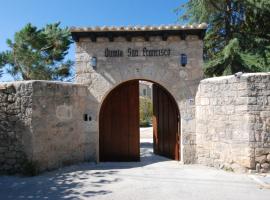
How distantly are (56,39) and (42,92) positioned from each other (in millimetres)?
12502

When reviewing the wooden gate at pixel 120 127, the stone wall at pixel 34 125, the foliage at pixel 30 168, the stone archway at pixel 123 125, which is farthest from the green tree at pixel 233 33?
the foliage at pixel 30 168

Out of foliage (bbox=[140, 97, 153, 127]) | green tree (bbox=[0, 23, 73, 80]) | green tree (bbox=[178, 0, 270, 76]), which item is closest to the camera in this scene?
green tree (bbox=[178, 0, 270, 76])

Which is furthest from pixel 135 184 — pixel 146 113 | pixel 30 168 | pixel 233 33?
pixel 146 113

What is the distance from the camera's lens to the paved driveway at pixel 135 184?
496 centimetres

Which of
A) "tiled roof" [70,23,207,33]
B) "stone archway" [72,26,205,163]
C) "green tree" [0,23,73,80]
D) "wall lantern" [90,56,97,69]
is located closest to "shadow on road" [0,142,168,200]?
"stone archway" [72,26,205,163]

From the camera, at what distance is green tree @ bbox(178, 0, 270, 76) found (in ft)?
37.1

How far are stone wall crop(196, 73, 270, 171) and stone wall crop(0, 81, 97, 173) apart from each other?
3.57 meters

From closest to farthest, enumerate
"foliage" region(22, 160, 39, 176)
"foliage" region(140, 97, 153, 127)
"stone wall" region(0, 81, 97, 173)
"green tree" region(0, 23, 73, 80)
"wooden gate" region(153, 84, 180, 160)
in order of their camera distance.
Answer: "foliage" region(22, 160, 39, 176) → "stone wall" region(0, 81, 97, 173) → "wooden gate" region(153, 84, 180, 160) → "green tree" region(0, 23, 73, 80) → "foliage" region(140, 97, 153, 127)

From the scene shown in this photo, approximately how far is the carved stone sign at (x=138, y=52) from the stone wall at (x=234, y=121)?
134 cm

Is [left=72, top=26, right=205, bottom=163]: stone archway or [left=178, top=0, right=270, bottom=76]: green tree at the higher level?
[left=178, top=0, right=270, bottom=76]: green tree

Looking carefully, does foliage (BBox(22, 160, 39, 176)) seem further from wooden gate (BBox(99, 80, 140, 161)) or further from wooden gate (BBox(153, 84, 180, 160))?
wooden gate (BBox(153, 84, 180, 160))

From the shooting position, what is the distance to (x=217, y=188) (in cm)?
537

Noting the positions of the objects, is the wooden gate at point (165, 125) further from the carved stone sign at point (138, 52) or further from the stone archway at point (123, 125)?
the carved stone sign at point (138, 52)

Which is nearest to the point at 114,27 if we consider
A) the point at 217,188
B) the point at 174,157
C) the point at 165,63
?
the point at 165,63
